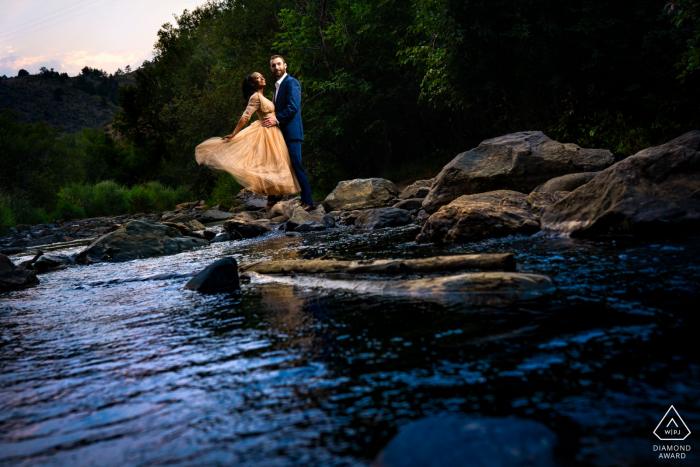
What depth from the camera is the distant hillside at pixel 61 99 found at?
8331 centimetres

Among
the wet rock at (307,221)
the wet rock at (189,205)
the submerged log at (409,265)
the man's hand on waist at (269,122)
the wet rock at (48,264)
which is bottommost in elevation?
the wet rock at (48,264)

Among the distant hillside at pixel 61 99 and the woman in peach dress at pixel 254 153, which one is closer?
the woman in peach dress at pixel 254 153

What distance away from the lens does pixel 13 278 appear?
237 inches

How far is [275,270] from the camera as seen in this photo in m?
4.89

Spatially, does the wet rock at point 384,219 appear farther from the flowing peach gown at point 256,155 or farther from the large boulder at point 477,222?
the large boulder at point 477,222

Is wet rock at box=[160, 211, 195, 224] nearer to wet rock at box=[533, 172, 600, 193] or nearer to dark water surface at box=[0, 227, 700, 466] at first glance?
wet rock at box=[533, 172, 600, 193]

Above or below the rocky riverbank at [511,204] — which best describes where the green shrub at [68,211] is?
above

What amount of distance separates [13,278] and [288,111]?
240 inches

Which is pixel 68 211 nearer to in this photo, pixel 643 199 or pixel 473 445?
pixel 643 199

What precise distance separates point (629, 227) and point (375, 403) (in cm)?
417

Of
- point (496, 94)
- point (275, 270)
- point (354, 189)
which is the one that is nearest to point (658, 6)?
point (496, 94)

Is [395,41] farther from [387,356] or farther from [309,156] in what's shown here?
[387,356]

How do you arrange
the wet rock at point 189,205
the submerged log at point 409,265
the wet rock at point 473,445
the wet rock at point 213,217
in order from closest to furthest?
the wet rock at point 473,445 → the submerged log at point 409,265 → the wet rock at point 213,217 → the wet rock at point 189,205

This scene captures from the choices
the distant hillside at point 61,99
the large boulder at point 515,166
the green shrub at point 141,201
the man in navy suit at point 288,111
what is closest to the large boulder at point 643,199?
the large boulder at point 515,166
